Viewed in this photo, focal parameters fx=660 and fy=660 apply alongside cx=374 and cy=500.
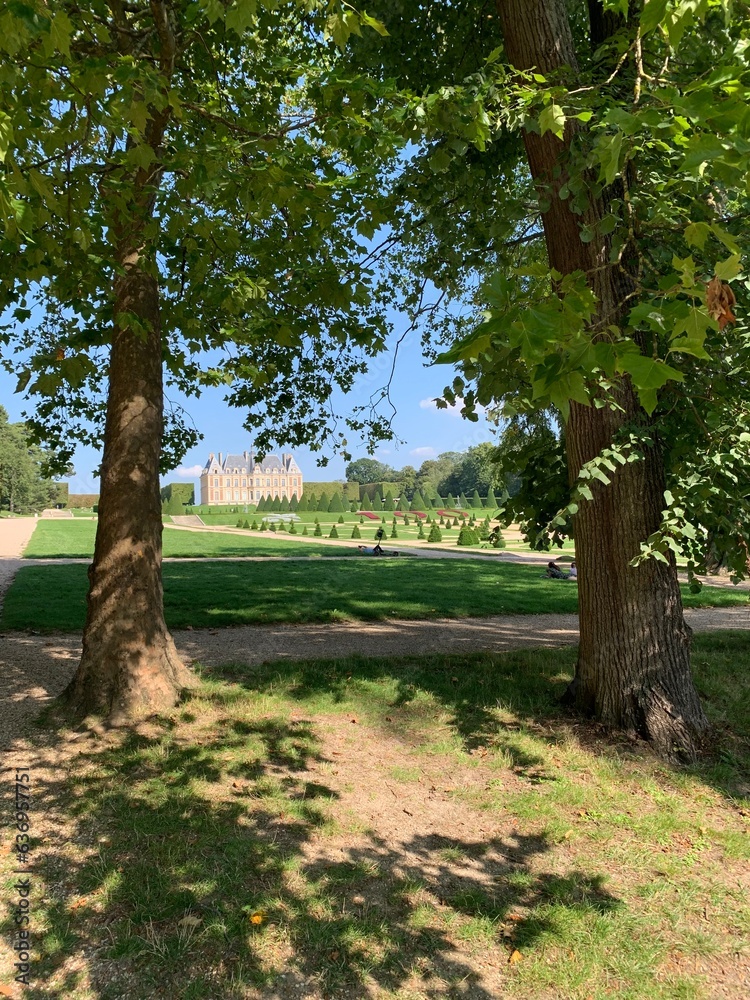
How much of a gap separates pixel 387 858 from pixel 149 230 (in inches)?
178

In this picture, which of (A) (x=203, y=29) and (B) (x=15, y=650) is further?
(B) (x=15, y=650)

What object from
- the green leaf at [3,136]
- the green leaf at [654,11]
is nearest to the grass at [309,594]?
the green leaf at [3,136]

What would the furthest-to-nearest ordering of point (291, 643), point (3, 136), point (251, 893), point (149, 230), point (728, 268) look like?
point (291, 643) → point (149, 230) → point (251, 893) → point (3, 136) → point (728, 268)

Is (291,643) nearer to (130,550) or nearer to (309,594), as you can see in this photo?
(130,550)

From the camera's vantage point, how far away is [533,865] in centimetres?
372

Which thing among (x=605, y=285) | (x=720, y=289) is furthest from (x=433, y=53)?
(x=720, y=289)

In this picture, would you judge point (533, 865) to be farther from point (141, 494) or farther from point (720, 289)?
point (141, 494)

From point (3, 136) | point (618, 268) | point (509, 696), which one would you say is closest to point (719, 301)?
point (3, 136)

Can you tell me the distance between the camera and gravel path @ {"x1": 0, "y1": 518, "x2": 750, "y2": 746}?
627cm

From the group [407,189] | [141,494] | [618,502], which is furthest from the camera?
[407,189]

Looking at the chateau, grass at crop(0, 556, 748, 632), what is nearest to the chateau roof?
the chateau

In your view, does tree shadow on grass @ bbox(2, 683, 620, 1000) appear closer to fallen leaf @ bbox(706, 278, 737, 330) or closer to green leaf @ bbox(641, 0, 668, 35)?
fallen leaf @ bbox(706, 278, 737, 330)

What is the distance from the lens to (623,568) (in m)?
5.11

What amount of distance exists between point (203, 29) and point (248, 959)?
7.42 meters
